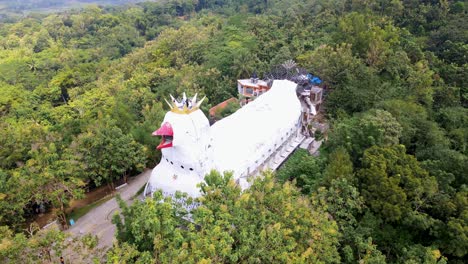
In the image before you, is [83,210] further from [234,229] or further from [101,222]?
[234,229]

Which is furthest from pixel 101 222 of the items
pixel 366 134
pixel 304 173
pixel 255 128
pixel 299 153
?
pixel 366 134

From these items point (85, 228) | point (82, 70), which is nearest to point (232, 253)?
point (85, 228)

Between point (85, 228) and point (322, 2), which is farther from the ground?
point (322, 2)

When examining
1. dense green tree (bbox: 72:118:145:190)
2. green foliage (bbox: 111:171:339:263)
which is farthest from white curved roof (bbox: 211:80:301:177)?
dense green tree (bbox: 72:118:145:190)

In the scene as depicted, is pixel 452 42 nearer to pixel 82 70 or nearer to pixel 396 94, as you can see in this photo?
pixel 396 94

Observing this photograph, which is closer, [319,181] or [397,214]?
[397,214]

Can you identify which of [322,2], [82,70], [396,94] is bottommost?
[82,70]

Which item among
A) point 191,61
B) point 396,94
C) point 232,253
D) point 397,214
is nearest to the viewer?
point 232,253
